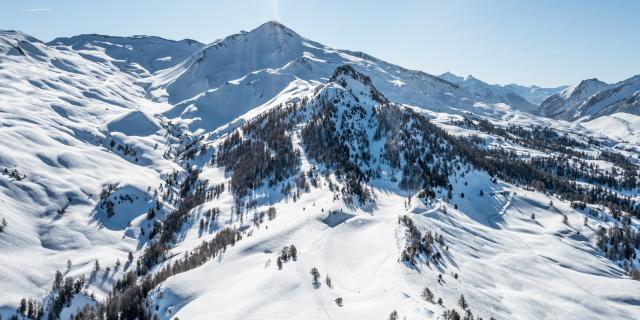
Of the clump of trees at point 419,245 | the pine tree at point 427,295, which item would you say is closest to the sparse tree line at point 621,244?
the clump of trees at point 419,245

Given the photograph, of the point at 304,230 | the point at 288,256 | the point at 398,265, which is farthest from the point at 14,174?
the point at 398,265

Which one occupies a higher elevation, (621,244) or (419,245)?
(419,245)

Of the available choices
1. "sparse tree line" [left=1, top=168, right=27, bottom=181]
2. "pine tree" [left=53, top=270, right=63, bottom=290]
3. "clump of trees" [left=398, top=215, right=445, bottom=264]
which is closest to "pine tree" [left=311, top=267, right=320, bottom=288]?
"clump of trees" [left=398, top=215, right=445, bottom=264]

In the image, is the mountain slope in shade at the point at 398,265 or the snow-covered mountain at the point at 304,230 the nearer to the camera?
the mountain slope in shade at the point at 398,265

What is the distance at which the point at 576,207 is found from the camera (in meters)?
122

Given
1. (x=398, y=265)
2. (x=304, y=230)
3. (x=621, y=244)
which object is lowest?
(x=621, y=244)

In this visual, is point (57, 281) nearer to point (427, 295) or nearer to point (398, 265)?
point (398, 265)

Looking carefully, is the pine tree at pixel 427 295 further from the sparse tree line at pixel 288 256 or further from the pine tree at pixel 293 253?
the pine tree at pixel 293 253

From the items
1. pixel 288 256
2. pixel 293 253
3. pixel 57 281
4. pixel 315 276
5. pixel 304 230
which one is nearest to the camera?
pixel 315 276

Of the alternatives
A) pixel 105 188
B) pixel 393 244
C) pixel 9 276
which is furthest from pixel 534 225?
pixel 105 188

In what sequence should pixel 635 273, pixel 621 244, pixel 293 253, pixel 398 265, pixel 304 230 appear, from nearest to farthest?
pixel 398 265
pixel 293 253
pixel 635 273
pixel 304 230
pixel 621 244

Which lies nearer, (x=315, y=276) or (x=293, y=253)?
(x=315, y=276)

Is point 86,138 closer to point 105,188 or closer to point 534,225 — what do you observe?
point 105,188

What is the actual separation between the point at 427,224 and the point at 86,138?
178m
